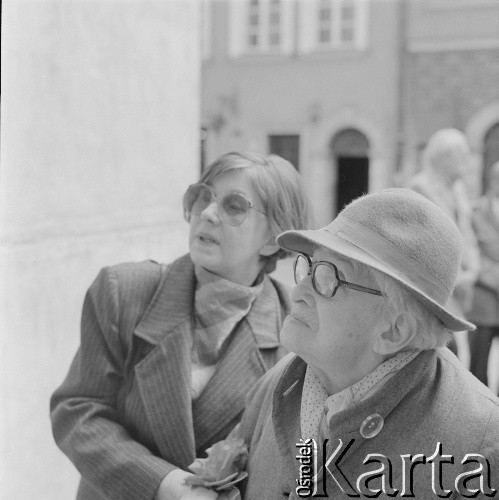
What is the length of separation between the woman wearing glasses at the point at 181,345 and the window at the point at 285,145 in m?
13.0

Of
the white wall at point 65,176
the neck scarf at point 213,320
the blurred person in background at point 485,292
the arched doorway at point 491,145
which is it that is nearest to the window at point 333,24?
the arched doorway at point 491,145

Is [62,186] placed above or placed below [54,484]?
above

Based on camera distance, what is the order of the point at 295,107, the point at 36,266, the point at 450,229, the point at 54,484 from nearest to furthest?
the point at 450,229, the point at 36,266, the point at 54,484, the point at 295,107

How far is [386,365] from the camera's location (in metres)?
1.38

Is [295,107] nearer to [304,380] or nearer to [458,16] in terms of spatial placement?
[458,16]

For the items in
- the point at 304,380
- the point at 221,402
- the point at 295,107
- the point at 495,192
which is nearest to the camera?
the point at 304,380

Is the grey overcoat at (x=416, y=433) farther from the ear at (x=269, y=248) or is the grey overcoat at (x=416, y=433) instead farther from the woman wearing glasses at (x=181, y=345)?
the ear at (x=269, y=248)

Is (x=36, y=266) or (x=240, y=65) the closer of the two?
(x=36, y=266)

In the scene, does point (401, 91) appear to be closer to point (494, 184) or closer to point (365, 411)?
point (494, 184)

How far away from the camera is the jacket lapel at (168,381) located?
5.53 feet

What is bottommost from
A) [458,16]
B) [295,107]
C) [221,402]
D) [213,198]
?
[221,402]

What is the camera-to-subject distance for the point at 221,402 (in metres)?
1.71

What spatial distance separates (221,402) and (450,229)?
0.63 m

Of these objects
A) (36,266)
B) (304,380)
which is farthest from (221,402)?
(36,266)
